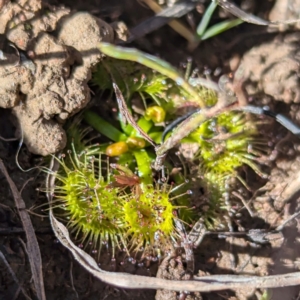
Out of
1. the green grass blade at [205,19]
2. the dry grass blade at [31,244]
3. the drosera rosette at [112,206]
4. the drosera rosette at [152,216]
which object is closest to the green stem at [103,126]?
the drosera rosette at [112,206]

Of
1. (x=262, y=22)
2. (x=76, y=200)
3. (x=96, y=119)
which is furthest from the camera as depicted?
(x=96, y=119)

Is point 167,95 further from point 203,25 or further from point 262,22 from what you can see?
point 262,22

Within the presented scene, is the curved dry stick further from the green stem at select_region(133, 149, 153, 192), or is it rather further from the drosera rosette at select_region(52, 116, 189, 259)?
the green stem at select_region(133, 149, 153, 192)

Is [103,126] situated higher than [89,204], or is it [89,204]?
[103,126]

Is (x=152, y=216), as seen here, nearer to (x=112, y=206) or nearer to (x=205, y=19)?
(x=112, y=206)

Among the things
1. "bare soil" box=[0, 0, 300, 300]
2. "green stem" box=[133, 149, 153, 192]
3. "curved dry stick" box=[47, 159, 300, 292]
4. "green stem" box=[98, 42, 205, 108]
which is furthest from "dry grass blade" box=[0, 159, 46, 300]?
"green stem" box=[98, 42, 205, 108]

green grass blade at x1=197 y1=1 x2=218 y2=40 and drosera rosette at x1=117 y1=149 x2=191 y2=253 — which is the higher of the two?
green grass blade at x1=197 y1=1 x2=218 y2=40

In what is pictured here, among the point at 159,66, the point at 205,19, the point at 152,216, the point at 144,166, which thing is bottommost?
the point at 152,216

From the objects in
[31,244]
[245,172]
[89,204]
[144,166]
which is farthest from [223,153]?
[31,244]

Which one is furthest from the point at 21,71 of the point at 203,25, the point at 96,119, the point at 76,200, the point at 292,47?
the point at 292,47
